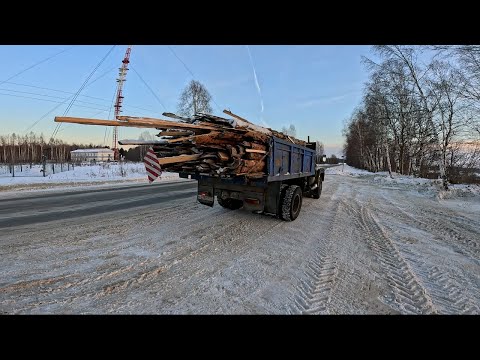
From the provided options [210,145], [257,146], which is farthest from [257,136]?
[210,145]

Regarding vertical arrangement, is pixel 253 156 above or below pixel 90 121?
below

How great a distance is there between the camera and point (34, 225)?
5.90m

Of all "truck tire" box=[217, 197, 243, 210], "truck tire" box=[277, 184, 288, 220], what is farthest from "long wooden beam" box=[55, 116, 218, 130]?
"truck tire" box=[217, 197, 243, 210]

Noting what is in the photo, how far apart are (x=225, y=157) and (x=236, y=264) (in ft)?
6.65

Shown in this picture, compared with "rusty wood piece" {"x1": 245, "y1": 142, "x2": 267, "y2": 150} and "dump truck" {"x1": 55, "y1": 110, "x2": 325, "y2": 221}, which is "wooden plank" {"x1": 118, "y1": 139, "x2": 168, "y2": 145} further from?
"rusty wood piece" {"x1": 245, "y1": 142, "x2": 267, "y2": 150}

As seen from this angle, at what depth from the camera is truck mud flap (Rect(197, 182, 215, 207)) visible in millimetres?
6426

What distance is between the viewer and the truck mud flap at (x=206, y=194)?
21.1 feet

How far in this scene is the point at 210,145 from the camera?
460cm

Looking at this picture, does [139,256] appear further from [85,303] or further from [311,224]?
[311,224]

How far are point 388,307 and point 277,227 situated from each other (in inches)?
128

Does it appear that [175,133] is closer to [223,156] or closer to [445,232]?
[223,156]
